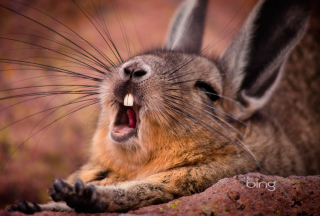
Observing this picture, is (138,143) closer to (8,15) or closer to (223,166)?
(223,166)

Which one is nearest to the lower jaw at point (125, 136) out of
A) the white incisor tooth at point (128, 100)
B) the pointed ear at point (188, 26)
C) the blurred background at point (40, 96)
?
the white incisor tooth at point (128, 100)

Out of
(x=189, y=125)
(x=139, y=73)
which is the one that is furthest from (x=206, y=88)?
(x=139, y=73)

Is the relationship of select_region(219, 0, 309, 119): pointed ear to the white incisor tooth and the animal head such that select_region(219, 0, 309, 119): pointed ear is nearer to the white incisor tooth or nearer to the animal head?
the animal head

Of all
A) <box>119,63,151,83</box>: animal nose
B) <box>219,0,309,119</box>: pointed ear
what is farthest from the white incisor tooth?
<box>219,0,309,119</box>: pointed ear

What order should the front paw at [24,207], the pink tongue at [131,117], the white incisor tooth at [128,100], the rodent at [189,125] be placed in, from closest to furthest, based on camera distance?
the front paw at [24,207]
the rodent at [189,125]
the white incisor tooth at [128,100]
the pink tongue at [131,117]

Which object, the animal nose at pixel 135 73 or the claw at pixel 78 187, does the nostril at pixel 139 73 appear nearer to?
the animal nose at pixel 135 73

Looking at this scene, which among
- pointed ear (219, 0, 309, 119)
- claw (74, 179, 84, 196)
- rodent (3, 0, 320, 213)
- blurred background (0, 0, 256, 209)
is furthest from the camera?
blurred background (0, 0, 256, 209)
